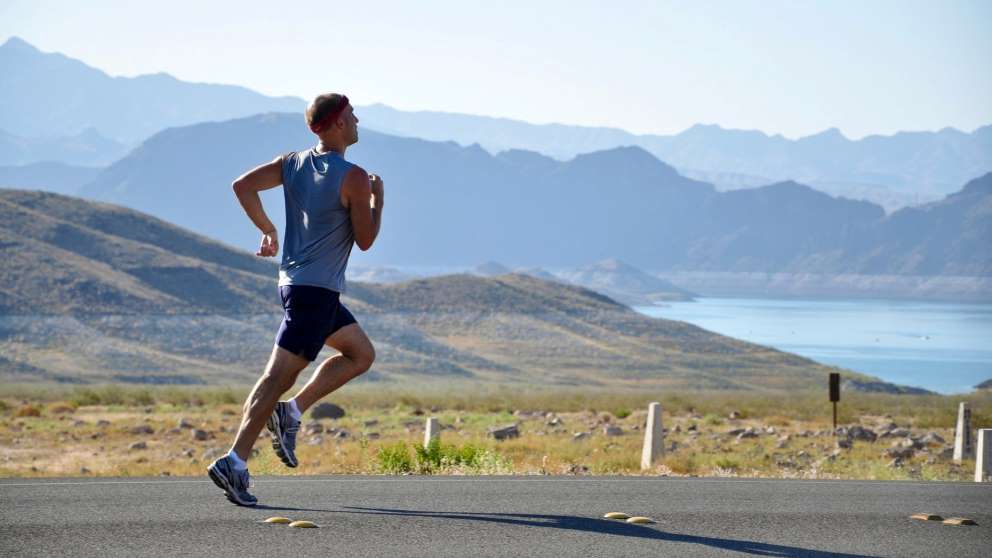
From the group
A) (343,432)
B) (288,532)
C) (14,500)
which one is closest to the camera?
(288,532)

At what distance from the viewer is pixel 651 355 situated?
101m

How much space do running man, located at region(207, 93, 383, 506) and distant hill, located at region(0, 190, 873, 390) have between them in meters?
67.4

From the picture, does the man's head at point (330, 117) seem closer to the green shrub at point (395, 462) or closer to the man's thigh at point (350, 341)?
the man's thigh at point (350, 341)

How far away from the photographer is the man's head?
7.57m

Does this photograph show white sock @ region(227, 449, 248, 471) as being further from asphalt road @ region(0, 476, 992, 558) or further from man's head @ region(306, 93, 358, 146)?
man's head @ region(306, 93, 358, 146)

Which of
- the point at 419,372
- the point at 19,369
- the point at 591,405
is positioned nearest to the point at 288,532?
the point at 591,405

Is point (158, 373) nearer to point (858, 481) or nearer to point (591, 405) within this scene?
point (591, 405)

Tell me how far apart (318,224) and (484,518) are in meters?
1.86

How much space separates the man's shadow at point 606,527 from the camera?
6871mm

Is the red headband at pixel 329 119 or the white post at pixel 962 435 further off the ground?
the red headband at pixel 329 119

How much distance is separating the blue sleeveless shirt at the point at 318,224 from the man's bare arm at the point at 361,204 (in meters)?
0.05

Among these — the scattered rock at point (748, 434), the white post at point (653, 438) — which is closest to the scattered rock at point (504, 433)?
the scattered rock at point (748, 434)

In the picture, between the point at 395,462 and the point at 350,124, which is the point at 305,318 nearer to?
the point at 350,124

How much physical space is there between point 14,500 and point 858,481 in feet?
19.8
